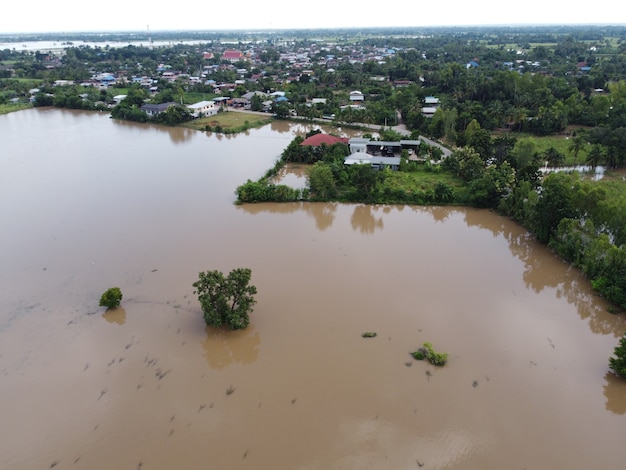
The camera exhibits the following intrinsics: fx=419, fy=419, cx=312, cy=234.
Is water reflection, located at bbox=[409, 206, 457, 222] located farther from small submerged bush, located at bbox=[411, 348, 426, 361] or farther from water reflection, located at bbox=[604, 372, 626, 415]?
water reflection, located at bbox=[604, 372, 626, 415]

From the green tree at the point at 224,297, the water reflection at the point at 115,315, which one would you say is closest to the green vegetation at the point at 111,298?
the water reflection at the point at 115,315

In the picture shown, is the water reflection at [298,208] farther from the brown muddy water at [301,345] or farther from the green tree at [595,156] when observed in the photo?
the green tree at [595,156]

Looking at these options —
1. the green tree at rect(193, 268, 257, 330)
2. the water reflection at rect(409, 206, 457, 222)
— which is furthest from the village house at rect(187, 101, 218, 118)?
the green tree at rect(193, 268, 257, 330)

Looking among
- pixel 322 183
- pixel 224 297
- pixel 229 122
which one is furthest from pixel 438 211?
pixel 229 122

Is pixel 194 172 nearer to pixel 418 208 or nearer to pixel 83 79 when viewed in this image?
pixel 418 208

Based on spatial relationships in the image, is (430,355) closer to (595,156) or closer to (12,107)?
(595,156)

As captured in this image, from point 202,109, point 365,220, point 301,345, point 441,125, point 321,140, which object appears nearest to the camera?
point 301,345
